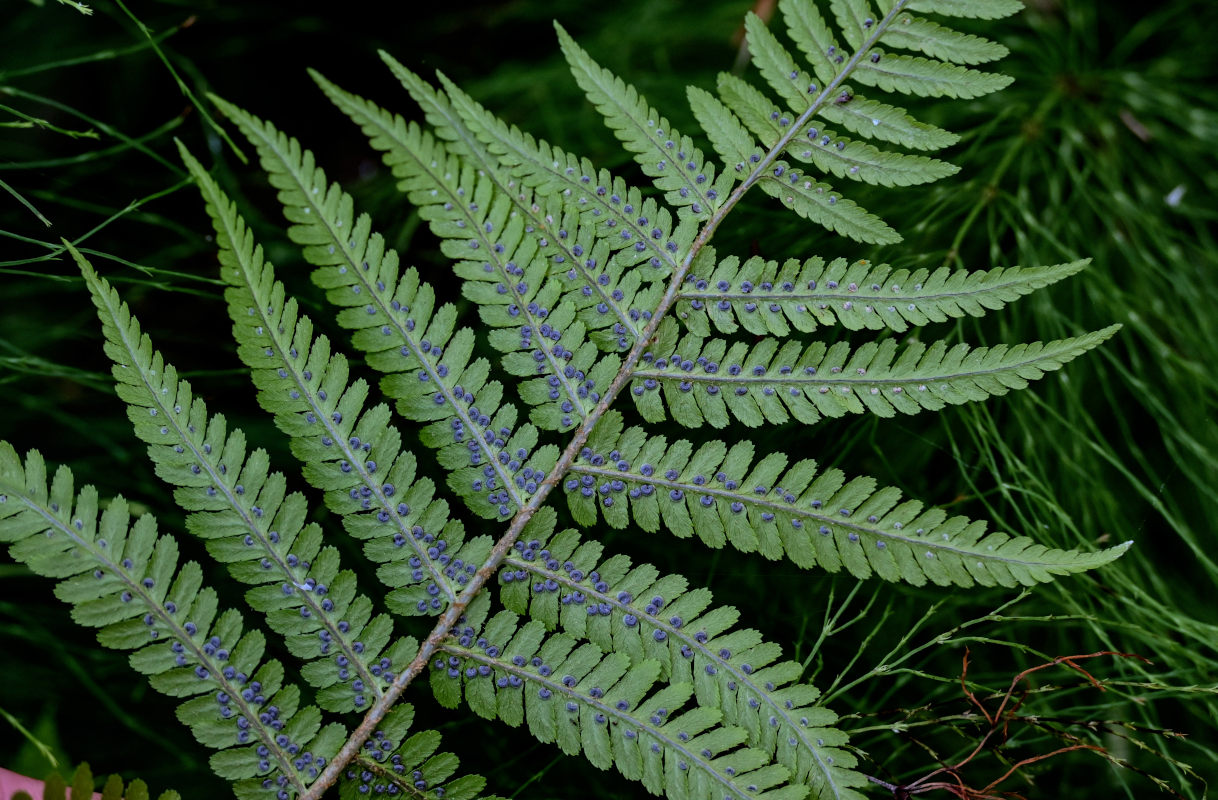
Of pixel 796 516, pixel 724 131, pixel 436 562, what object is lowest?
pixel 436 562

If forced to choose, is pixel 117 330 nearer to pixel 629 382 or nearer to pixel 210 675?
pixel 210 675

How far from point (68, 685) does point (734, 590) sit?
6.86 feet

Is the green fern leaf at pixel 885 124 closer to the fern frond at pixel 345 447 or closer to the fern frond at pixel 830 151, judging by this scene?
the fern frond at pixel 830 151

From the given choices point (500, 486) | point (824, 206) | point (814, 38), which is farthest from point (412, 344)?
point (814, 38)

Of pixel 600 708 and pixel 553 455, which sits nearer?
pixel 600 708

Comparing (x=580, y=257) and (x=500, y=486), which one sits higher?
(x=580, y=257)

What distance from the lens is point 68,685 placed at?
271cm

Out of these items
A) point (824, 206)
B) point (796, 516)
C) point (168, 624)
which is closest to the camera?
point (168, 624)

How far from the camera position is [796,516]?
177 cm

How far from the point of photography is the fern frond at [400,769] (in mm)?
1745

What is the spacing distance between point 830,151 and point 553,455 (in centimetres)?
89

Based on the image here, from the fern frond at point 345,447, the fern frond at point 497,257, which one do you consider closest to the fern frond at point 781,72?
the fern frond at point 497,257

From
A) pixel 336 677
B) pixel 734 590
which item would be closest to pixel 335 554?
pixel 336 677

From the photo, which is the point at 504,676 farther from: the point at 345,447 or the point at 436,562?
the point at 345,447
